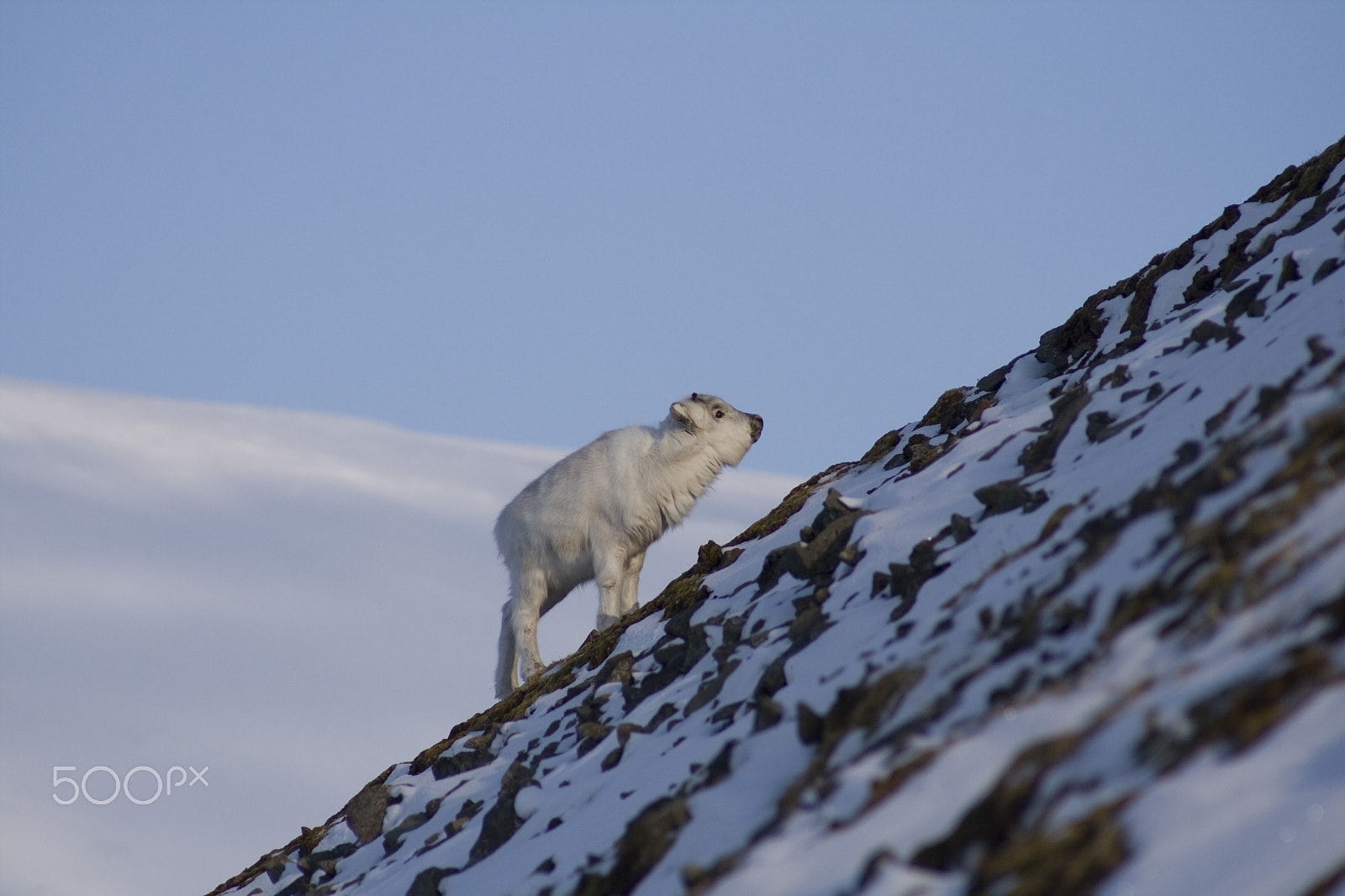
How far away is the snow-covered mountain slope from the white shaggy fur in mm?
2171

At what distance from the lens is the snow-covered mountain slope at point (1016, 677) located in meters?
4.55

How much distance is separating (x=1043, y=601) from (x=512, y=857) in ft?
12.4

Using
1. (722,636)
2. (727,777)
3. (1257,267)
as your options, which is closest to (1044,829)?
(727,777)

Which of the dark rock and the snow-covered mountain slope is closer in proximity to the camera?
the snow-covered mountain slope

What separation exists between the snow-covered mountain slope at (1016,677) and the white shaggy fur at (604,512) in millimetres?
2171

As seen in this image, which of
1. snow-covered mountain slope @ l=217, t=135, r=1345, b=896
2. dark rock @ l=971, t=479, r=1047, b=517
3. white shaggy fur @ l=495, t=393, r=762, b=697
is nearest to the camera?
snow-covered mountain slope @ l=217, t=135, r=1345, b=896

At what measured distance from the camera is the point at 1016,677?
5.66 meters

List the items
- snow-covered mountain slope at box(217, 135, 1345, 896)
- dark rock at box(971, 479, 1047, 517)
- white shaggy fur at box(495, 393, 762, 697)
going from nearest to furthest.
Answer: snow-covered mountain slope at box(217, 135, 1345, 896), dark rock at box(971, 479, 1047, 517), white shaggy fur at box(495, 393, 762, 697)

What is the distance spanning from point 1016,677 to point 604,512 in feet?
28.2

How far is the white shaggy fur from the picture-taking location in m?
14.0

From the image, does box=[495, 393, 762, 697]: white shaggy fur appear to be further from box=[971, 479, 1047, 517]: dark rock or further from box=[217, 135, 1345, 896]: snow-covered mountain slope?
box=[971, 479, 1047, 517]: dark rock

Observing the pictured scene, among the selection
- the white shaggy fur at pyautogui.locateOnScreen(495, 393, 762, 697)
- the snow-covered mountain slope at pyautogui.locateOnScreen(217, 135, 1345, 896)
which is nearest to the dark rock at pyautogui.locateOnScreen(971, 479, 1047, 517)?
the snow-covered mountain slope at pyautogui.locateOnScreen(217, 135, 1345, 896)

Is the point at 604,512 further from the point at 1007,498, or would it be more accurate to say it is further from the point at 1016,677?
the point at 1016,677

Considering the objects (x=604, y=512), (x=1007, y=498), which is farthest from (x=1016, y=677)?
(x=604, y=512)
